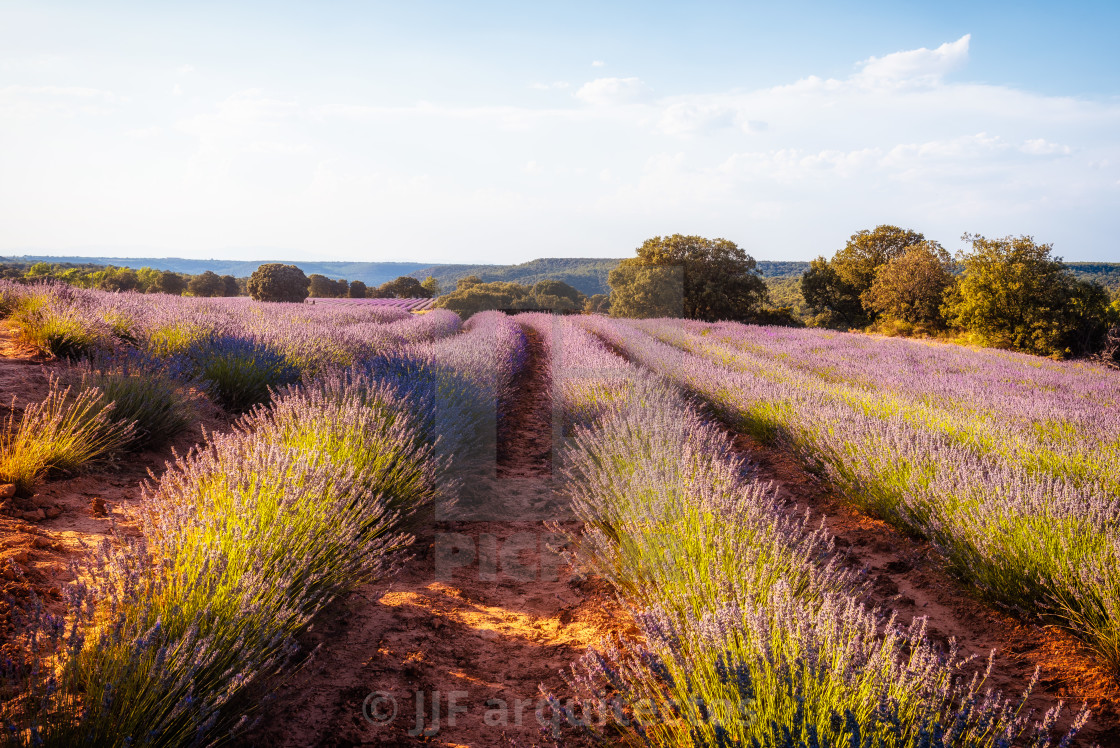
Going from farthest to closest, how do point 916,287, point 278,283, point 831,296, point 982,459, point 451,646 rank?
1. point 831,296
2. point 916,287
3. point 278,283
4. point 982,459
5. point 451,646

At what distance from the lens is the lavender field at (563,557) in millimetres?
1412

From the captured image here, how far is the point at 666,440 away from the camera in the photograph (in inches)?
145

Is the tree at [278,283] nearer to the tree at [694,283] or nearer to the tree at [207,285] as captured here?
the tree at [207,285]

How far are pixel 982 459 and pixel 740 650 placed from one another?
124 inches

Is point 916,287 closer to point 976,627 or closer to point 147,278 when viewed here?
point 976,627

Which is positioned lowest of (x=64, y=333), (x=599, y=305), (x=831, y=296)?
(x=64, y=333)

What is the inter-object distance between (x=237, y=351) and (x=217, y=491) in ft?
12.7

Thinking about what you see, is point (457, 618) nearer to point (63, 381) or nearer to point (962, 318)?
point (63, 381)

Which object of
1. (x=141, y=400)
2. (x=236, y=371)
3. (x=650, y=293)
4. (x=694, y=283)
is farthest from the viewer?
(x=650, y=293)

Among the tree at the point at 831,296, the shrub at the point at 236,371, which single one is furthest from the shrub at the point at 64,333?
the tree at the point at 831,296

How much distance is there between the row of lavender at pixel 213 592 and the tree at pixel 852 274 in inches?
1436

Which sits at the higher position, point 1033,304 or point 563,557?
point 1033,304

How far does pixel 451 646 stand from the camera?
2.34 m

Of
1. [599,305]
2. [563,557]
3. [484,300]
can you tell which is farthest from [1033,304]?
[599,305]
